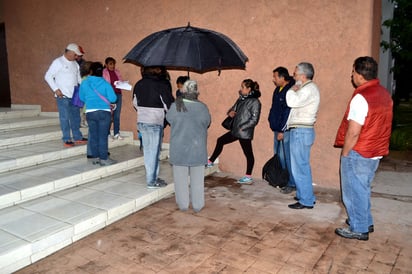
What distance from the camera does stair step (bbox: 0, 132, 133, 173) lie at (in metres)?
5.07

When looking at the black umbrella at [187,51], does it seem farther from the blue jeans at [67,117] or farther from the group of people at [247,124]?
the blue jeans at [67,117]

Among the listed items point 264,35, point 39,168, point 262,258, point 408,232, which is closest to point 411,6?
point 264,35

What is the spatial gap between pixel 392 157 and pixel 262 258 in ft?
19.6

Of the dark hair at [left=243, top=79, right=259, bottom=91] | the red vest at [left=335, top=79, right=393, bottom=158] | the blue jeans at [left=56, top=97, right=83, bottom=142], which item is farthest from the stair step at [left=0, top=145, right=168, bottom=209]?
the red vest at [left=335, top=79, right=393, bottom=158]

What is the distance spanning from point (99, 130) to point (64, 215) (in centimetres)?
174

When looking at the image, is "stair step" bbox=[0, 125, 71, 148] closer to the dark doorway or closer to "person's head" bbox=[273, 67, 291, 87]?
the dark doorway

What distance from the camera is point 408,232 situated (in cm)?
383

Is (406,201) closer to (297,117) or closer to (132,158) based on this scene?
(297,117)

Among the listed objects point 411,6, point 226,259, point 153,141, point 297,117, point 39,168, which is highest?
point 411,6

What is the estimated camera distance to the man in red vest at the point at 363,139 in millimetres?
3361

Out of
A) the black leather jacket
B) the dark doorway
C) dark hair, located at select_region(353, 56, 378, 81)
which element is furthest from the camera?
the dark doorway

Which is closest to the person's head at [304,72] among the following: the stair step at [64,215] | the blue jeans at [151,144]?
the blue jeans at [151,144]

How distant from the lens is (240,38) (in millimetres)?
5785

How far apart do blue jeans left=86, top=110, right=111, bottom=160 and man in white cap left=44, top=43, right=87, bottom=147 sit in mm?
857
